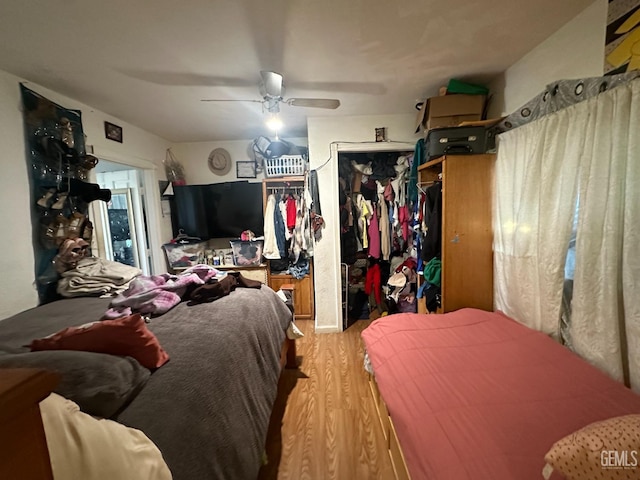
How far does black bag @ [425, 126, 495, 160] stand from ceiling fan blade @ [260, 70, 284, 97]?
4.00 feet

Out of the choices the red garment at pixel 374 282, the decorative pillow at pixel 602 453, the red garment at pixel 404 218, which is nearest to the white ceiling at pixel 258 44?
the red garment at pixel 404 218

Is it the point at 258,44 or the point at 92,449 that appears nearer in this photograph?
the point at 92,449

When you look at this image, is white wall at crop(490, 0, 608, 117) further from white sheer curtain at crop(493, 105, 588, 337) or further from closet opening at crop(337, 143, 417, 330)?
closet opening at crop(337, 143, 417, 330)

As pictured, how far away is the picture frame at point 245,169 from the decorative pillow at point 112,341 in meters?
2.81

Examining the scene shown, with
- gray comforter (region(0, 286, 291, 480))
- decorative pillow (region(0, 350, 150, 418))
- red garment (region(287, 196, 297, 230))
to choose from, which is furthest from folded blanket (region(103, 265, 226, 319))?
red garment (region(287, 196, 297, 230))

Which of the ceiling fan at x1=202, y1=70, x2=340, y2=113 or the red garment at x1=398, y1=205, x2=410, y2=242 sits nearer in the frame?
the ceiling fan at x1=202, y1=70, x2=340, y2=113

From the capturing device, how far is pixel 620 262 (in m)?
1.18

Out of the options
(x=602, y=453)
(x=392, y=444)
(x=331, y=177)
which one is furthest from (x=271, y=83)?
(x=392, y=444)

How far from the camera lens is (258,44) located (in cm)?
149

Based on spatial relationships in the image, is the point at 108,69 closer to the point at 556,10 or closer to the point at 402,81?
the point at 402,81

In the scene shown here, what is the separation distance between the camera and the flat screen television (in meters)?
3.39

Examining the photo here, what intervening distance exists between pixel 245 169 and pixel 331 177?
4.61ft

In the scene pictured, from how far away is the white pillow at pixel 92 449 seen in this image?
49cm

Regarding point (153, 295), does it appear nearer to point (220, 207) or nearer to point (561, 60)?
point (220, 207)
